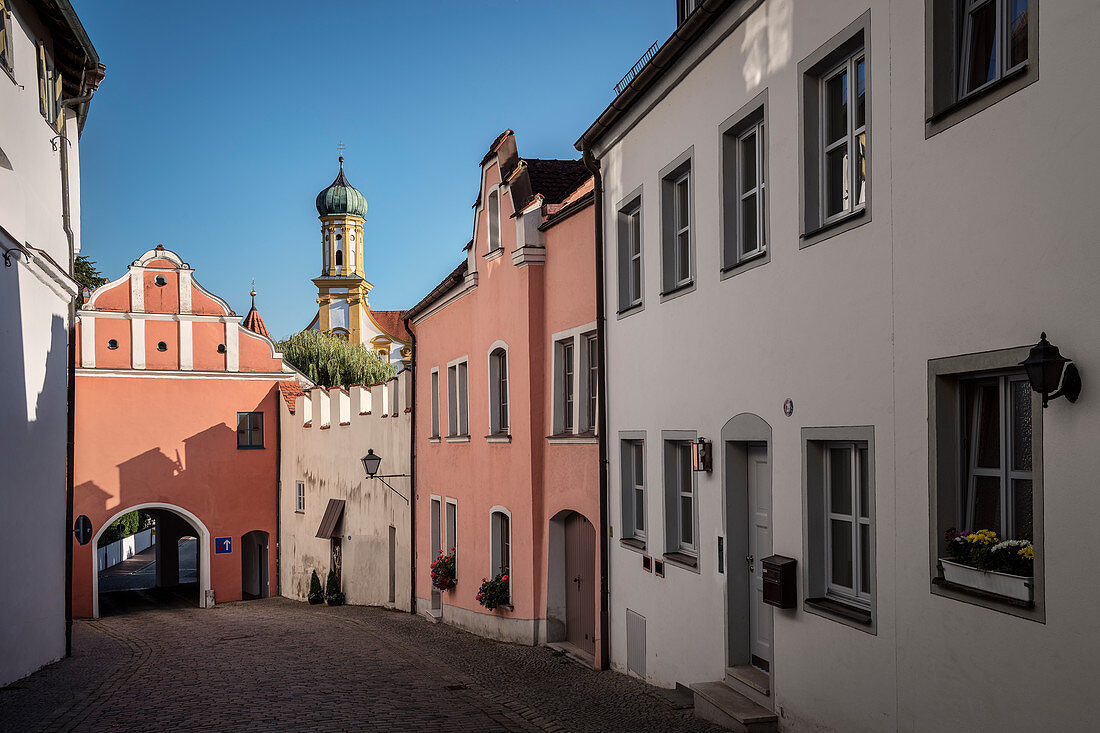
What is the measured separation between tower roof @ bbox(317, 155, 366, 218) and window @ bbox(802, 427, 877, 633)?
7558 centimetres

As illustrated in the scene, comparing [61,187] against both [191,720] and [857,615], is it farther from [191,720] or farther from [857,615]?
[857,615]

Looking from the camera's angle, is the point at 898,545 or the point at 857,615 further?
the point at 857,615

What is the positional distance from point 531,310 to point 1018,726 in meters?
10.7

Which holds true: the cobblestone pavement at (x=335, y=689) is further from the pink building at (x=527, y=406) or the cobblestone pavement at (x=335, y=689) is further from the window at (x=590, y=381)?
the window at (x=590, y=381)

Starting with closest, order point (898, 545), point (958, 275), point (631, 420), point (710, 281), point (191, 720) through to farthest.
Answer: point (958, 275), point (898, 545), point (710, 281), point (191, 720), point (631, 420)

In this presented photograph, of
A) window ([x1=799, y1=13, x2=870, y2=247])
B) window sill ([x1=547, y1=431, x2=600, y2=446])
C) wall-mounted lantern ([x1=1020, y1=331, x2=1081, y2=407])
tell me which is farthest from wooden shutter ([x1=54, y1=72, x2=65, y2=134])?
wall-mounted lantern ([x1=1020, y1=331, x2=1081, y2=407])

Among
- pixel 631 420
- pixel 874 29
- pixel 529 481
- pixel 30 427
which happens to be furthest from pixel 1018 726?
pixel 30 427

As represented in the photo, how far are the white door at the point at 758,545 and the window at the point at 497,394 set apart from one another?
27.7 feet

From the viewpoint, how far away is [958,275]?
19.2ft

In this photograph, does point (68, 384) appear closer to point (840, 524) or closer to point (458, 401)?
point (458, 401)

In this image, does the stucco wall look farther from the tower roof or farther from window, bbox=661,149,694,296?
the tower roof

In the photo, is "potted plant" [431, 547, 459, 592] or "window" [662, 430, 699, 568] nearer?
"window" [662, 430, 699, 568]

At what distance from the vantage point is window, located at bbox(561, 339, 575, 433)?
48.4 feet

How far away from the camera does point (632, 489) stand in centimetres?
1226
